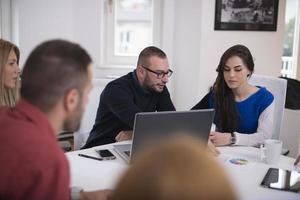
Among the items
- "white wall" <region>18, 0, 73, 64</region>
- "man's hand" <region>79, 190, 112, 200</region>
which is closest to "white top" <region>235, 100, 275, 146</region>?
"man's hand" <region>79, 190, 112, 200</region>

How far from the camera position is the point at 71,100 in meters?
0.96

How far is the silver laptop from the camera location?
4.66ft

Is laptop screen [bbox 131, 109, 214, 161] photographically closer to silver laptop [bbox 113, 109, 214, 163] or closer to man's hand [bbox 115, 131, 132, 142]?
silver laptop [bbox 113, 109, 214, 163]

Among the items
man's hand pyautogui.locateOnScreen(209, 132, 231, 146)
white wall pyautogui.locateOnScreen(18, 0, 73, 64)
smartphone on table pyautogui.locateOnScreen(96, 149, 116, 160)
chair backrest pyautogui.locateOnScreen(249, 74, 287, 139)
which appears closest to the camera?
smartphone on table pyautogui.locateOnScreen(96, 149, 116, 160)

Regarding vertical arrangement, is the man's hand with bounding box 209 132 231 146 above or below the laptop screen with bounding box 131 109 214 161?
below

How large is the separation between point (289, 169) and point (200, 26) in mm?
2001

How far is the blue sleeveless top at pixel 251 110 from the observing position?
7.01 feet

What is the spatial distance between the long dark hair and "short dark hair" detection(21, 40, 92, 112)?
1.36 metres

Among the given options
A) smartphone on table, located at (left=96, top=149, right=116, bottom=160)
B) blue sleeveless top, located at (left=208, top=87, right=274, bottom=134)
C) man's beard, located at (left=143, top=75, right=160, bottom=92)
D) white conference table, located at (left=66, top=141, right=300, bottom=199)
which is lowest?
white conference table, located at (left=66, top=141, right=300, bottom=199)

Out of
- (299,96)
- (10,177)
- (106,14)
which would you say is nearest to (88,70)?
(10,177)

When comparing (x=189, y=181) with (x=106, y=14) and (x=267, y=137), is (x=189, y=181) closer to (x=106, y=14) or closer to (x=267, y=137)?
(x=267, y=137)

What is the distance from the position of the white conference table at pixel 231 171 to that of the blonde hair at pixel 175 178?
2.30ft

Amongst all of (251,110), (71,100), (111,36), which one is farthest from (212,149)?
(111,36)

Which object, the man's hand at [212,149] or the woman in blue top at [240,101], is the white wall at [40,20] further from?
the man's hand at [212,149]
